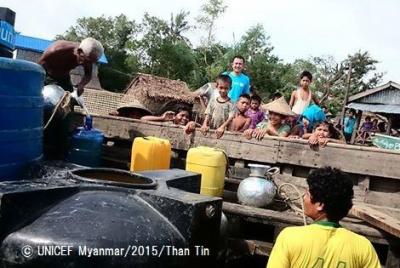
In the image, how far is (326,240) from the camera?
7.41 ft

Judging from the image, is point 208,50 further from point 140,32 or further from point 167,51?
point 140,32

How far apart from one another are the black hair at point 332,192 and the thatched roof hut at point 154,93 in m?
15.4

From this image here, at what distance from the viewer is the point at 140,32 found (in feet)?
Answer: 146

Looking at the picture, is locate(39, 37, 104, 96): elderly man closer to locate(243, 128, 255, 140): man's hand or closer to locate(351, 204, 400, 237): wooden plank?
locate(243, 128, 255, 140): man's hand

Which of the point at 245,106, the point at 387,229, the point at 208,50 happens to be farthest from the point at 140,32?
the point at 387,229

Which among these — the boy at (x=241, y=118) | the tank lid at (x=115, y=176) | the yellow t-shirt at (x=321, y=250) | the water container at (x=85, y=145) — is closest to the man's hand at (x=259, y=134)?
the boy at (x=241, y=118)

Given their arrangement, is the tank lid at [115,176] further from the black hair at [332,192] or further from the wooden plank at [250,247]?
the black hair at [332,192]

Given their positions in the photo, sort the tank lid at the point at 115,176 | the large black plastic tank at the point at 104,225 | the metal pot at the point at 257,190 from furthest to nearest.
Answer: the metal pot at the point at 257,190
the tank lid at the point at 115,176
the large black plastic tank at the point at 104,225

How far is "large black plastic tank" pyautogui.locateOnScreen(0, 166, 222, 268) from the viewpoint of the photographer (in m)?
2.41

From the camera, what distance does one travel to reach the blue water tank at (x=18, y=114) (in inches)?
128

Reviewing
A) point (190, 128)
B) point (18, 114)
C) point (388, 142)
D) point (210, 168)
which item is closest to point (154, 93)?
point (388, 142)

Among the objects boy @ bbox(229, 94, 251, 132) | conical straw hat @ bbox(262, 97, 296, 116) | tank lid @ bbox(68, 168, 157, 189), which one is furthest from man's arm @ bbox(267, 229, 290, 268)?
boy @ bbox(229, 94, 251, 132)

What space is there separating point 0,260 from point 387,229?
2.65m

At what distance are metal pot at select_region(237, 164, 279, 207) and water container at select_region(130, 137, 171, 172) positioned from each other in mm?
853
